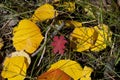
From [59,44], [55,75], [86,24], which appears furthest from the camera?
[86,24]

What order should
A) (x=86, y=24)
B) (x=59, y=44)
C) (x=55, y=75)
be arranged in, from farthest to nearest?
(x=86, y=24), (x=59, y=44), (x=55, y=75)

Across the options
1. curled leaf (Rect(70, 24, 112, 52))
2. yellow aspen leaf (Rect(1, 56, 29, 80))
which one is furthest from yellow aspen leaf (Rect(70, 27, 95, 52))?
yellow aspen leaf (Rect(1, 56, 29, 80))

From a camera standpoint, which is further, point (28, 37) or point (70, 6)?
point (70, 6)

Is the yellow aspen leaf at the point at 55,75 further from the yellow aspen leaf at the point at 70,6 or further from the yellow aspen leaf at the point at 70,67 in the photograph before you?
the yellow aspen leaf at the point at 70,6

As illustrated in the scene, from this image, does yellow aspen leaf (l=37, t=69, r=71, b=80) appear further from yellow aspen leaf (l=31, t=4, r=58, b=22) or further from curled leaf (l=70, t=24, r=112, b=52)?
yellow aspen leaf (l=31, t=4, r=58, b=22)

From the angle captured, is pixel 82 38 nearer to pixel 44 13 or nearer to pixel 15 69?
pixel 44 13

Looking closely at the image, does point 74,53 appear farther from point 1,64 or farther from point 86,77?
point 1,64

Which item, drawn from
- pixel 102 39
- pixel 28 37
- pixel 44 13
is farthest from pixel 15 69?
pixel 102 39

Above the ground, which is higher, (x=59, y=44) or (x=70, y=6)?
(x=70, y=6)
